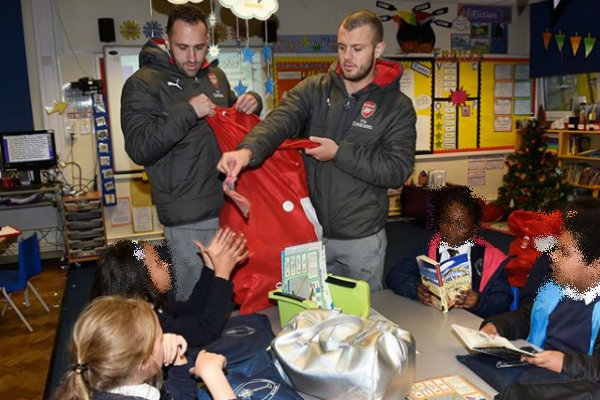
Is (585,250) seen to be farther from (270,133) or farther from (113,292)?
(113,292)

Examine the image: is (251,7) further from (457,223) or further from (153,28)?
(153,28)

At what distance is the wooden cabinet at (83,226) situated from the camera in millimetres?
5223

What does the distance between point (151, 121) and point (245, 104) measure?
41 cm

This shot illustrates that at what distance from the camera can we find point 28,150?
5.39 meters

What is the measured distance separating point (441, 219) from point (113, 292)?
1.18 meters

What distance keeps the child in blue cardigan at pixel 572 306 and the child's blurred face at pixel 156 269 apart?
1074 millimetres

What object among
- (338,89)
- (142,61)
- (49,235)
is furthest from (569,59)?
(49,235)

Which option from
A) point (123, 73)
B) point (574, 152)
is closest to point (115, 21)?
point (123, 73)

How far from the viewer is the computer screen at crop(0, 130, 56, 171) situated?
210 inches

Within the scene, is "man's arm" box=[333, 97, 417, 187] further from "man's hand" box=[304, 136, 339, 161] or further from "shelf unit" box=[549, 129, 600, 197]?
"shelf unit" box=[549, 129, 600, 197]

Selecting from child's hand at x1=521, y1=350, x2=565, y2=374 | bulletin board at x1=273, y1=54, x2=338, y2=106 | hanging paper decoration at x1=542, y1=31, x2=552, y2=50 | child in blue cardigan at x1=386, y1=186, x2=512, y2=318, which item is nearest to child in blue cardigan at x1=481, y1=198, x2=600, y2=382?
child's hand at x1=521, y1=350, x2=565, y2=374

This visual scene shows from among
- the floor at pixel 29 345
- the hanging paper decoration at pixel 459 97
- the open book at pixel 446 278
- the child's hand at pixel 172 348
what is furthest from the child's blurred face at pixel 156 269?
the hanging paper decoration at pixel 459 97

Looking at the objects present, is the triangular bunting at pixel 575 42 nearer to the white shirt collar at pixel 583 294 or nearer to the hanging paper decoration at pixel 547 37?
the hanging paper decoration at pixel 547 37

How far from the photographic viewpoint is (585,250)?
57.8 inches
